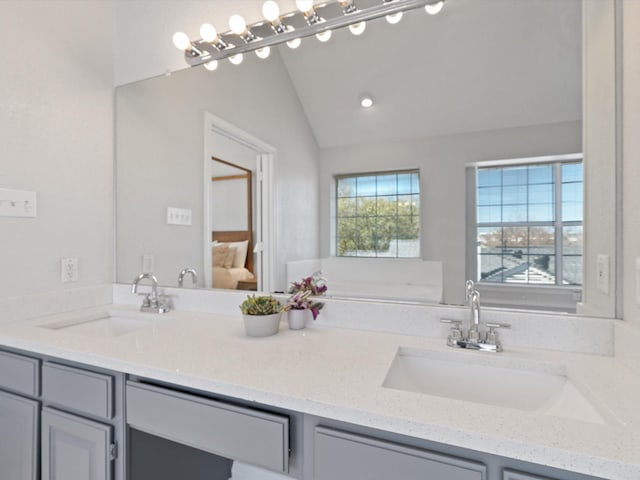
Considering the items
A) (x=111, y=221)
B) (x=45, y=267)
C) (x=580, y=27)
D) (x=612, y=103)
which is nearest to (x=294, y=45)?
(x=580, y=27)

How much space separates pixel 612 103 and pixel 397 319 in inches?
35.3

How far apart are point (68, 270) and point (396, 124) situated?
1577 mm

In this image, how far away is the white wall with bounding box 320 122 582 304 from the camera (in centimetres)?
111

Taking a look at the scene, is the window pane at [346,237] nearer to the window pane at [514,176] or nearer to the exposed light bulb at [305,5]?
the window pane at [514,176]

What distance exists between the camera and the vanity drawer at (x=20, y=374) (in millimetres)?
1122

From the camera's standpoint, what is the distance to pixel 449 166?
1197mm

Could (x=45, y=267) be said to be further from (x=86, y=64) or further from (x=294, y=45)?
(x=294, y=45)

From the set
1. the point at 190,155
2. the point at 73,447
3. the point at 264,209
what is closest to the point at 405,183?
the point at 264,209

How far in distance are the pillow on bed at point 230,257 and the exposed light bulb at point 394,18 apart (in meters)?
1.13

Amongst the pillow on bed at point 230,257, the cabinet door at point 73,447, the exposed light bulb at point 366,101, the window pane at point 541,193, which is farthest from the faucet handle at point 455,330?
the cabinet door at point 73,447

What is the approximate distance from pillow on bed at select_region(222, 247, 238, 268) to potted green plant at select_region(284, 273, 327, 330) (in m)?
0.40

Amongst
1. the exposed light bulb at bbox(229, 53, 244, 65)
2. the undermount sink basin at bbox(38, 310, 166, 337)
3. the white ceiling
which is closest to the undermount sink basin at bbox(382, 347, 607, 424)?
the white ceiling

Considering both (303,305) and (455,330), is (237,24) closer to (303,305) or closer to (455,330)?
(303,305)

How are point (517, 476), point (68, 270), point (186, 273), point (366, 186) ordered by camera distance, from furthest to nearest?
1. point (186, 273)
2. point (68, 270)
3. point (366, 186)
4. point (517, 476)
